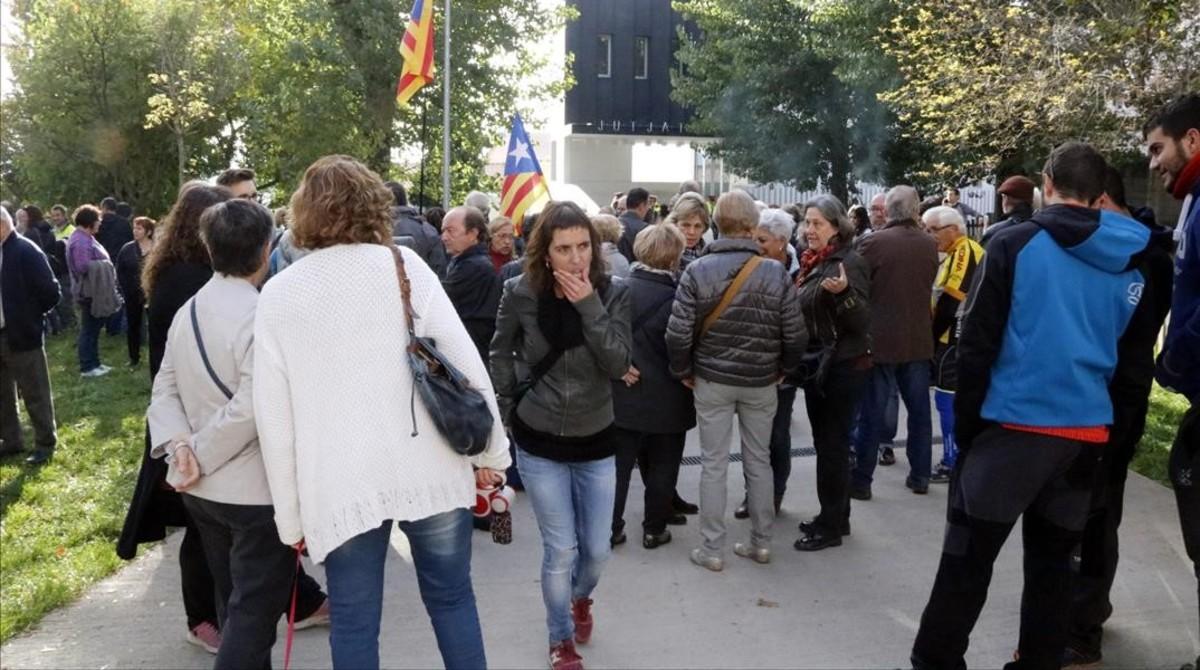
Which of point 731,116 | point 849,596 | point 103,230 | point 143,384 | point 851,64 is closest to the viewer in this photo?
point 849,596

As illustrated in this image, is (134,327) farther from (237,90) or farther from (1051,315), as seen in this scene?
(237,90)

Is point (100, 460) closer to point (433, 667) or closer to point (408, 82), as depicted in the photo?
point (433, 667)

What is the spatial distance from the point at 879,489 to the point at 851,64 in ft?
59.0

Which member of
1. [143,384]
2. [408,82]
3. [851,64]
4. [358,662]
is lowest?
[143,384]

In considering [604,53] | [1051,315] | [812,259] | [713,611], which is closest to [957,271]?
[812,259]

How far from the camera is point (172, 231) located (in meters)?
4.10

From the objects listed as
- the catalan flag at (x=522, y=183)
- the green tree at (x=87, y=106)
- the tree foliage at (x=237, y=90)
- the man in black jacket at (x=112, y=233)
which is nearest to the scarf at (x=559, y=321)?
the catalan flag at (x=522, y=183)

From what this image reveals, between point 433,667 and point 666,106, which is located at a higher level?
point 666,106

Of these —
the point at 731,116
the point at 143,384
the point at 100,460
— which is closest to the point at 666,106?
the point at 731,116

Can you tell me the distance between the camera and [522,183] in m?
9.89

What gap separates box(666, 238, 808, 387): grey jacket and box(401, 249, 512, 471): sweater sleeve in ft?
7.09

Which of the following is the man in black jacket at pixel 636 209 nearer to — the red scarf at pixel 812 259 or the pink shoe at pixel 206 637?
the red scarf at pixel 812 259

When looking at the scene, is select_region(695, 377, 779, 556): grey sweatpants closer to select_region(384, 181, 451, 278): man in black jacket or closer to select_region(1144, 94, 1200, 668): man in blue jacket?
select_region(1144, 94, 1200, 668): man in blue jacket

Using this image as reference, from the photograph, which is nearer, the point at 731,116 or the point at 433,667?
the point at 433,667
